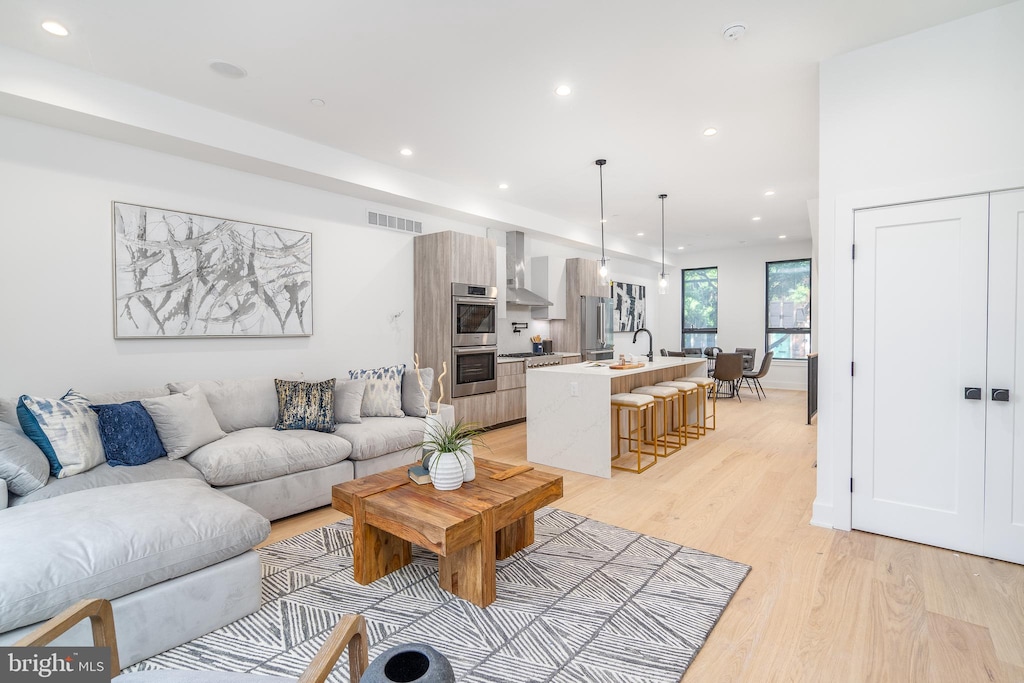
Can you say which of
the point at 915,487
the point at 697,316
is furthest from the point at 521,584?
the point at 697,316

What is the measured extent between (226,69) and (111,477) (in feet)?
8.20

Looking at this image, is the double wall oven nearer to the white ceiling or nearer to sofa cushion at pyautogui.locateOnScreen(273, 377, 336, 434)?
the white ceiling

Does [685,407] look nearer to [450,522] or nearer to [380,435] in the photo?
[380,435]

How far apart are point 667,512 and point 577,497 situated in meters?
0.65

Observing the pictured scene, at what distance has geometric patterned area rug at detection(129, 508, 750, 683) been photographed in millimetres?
1802

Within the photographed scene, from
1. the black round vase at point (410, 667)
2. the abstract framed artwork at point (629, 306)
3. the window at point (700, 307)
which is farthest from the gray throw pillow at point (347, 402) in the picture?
the window at point (700, 307)

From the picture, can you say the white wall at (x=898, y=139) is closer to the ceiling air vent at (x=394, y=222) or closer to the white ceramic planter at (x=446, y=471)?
the white ceramic planter at (x=446, y=471)

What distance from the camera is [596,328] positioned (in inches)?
300

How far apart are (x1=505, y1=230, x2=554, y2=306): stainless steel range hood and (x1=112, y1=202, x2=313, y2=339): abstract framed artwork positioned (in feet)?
9.17

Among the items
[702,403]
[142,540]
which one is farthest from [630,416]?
[142,540]

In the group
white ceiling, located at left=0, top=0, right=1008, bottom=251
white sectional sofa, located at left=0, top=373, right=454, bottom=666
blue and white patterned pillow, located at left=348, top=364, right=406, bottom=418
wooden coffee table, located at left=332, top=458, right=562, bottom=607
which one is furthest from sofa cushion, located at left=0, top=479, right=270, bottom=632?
white ceiling, located at left=0, top=0, right=1008, bottom=251

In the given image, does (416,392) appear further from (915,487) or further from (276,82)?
(915,487)

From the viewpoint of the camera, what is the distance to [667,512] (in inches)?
129

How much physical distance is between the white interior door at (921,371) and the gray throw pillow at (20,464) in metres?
4.47
